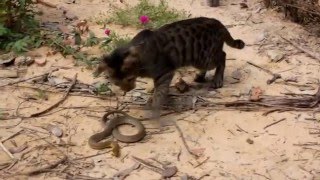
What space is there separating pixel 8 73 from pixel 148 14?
214 cm

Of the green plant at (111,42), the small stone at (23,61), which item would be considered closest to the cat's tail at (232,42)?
the green plant at (111,42)

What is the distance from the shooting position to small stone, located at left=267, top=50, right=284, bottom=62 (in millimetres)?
6246

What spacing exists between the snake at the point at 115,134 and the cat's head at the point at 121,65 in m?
0.33

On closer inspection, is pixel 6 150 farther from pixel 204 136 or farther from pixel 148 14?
pixel 148 14

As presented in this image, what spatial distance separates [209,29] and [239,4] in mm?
2317

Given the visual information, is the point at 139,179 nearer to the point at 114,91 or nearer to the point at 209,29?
the point at 114,91

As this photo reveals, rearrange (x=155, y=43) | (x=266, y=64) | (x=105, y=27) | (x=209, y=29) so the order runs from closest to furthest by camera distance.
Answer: (x=155, y=43) → (x=209, y=29) → (x=266, y=64) → (x=105, y=27)

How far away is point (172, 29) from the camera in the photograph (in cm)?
538

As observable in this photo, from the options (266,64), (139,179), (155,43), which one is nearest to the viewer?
(139,179)

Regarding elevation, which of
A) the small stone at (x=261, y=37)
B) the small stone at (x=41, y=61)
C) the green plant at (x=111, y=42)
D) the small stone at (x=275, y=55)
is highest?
the green plant at (x=111, y=42)

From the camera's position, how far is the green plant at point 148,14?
271 inches

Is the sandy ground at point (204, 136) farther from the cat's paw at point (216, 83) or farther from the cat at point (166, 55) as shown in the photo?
the cat at point (166, 55)

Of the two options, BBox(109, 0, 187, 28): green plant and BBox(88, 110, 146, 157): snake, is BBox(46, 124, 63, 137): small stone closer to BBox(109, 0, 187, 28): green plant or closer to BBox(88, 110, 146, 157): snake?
BBox(88, 110, 146, 157): snake

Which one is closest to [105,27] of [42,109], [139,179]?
[42,109]
